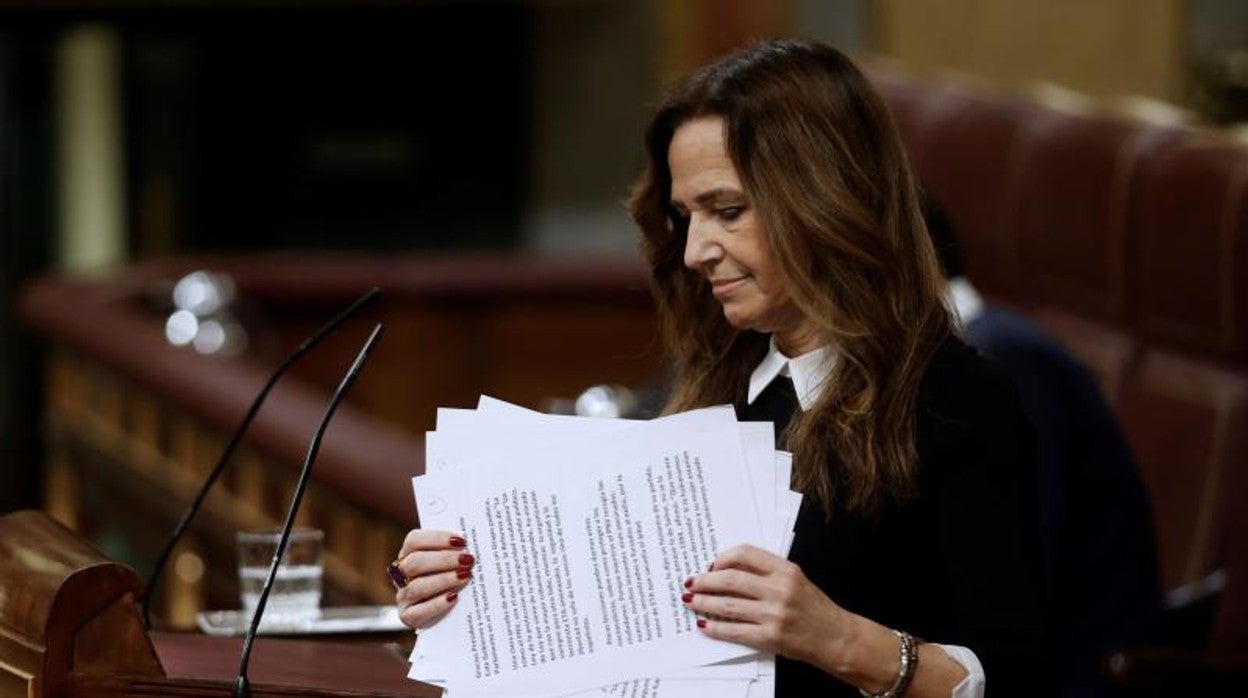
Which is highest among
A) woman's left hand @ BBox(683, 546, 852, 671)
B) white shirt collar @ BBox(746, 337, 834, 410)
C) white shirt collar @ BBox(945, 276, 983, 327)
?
white shirt collar @ BBox(746, 337, 834, 410)

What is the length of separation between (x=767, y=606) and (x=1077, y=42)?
18.6 ft

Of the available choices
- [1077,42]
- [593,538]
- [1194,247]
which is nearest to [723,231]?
[593,538]

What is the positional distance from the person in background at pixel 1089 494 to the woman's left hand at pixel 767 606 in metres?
1.80

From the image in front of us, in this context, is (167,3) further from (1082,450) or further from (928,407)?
(928,407)

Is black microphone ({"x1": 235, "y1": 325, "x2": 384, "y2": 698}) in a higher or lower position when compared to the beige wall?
higher

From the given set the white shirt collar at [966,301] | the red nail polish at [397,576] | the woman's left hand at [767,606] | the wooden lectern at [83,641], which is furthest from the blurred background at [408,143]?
the woman's left hand at [767,606]

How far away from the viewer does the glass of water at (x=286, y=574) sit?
2523 millimetres

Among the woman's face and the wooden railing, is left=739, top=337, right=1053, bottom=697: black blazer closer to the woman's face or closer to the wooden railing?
the woman's face

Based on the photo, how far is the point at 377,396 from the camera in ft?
21.3

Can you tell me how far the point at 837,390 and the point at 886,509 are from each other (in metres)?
0.11

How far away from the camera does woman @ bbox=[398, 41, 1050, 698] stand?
5.97 feet

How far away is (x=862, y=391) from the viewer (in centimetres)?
188

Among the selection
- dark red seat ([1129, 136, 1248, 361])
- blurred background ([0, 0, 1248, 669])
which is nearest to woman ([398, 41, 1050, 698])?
dark red seat ([1129, 136, 1248, 361])

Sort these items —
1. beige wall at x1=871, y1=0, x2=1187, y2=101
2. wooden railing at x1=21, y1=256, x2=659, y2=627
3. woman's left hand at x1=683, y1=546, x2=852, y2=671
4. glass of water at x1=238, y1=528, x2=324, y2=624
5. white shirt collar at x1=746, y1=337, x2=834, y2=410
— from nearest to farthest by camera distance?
1. woman's left hand at x1=683, y1=546, x2=852, y2=671
2. white shirt collar at x1=746, y1=337, x2=834, y2=410
3. glass of water at x1=238, y1=528, x2=324, y2=624
4. wooden railing at x1=21, y1=256, x2=659, y2=627
5. beige wall at x1=871, y1=0, x2=1187, y2=101
